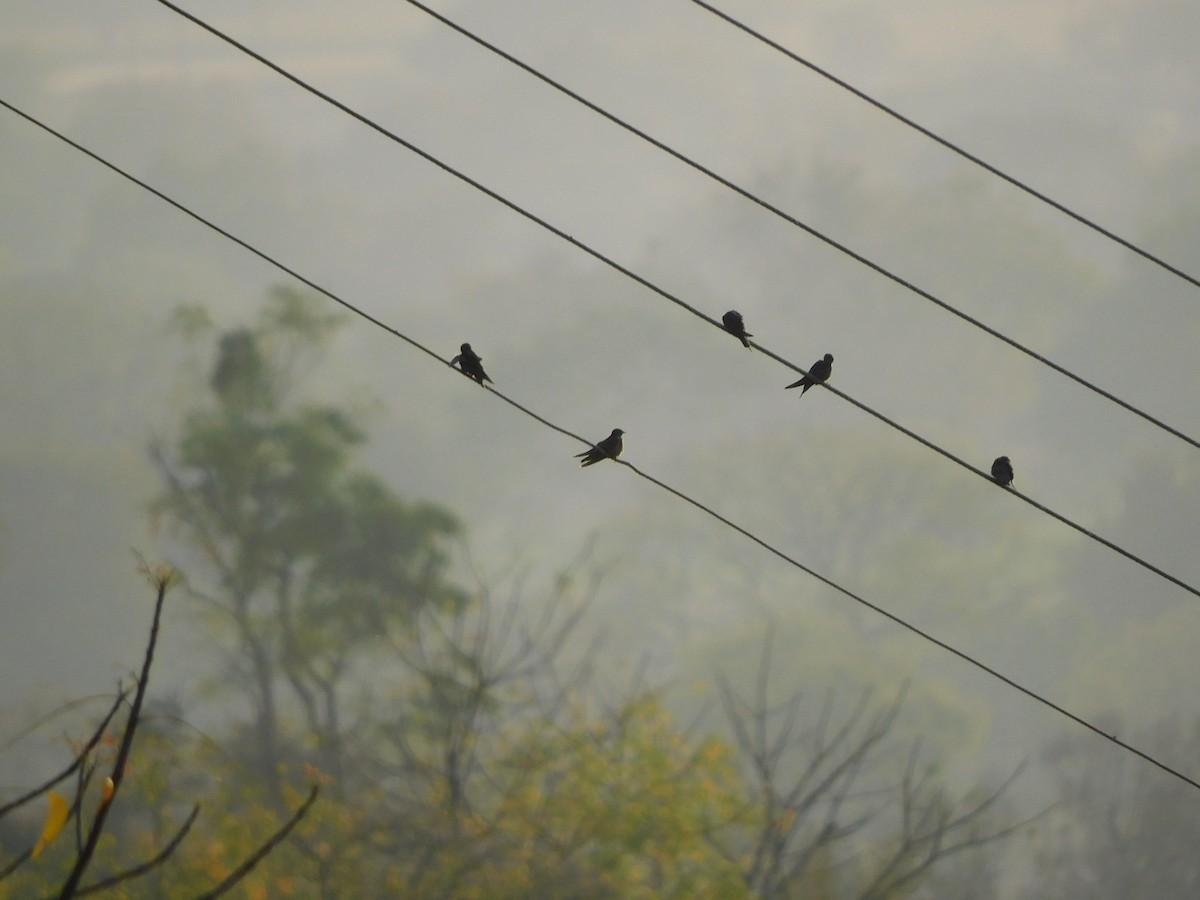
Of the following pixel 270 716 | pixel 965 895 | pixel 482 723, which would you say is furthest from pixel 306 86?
pixel 965 895

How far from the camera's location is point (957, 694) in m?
46.0

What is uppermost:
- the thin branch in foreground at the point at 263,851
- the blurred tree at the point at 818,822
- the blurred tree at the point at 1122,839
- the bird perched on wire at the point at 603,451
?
the blurred tree at the point at 1122,839

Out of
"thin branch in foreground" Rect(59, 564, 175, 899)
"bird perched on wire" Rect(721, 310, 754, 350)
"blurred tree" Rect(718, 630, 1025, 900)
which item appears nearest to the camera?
"thin branch in foreground" Rect(59, 564, 175, 899)

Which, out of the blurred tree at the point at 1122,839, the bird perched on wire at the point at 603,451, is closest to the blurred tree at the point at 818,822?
the bird perched on wire at the point at 603,451

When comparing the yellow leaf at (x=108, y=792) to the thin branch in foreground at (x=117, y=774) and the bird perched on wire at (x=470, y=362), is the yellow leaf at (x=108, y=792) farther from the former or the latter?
the bird perched on wire at (x=470, y=362)

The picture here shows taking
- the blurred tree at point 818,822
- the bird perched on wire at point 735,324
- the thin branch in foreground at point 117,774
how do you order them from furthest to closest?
the blurred tree at point 818,822
the bird perched on wire at point 735,324
the thin branch in foreground at point 117,774

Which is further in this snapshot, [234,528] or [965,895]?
[234,528]

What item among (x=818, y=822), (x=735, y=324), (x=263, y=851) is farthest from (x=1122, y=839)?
(x=263, y=851)

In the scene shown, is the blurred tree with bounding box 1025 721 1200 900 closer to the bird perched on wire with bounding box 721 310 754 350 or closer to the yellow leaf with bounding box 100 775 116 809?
the bird perched on wire with bounding box 721 310 754 350

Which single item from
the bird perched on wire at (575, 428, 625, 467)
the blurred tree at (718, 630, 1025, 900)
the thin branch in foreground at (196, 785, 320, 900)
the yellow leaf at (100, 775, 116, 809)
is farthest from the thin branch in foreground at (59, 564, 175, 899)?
the blurred tree at (718, 630, 1025, 900)

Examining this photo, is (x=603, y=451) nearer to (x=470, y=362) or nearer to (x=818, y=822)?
(x=470, y=362)

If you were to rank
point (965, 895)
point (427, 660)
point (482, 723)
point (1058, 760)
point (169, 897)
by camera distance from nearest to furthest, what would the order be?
point (169, 897) < point (482, 723) < point (427, 660) < point (965, 895) < point (1058, 760)

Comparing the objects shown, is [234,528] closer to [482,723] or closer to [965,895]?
[482,723]

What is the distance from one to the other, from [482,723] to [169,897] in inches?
195
